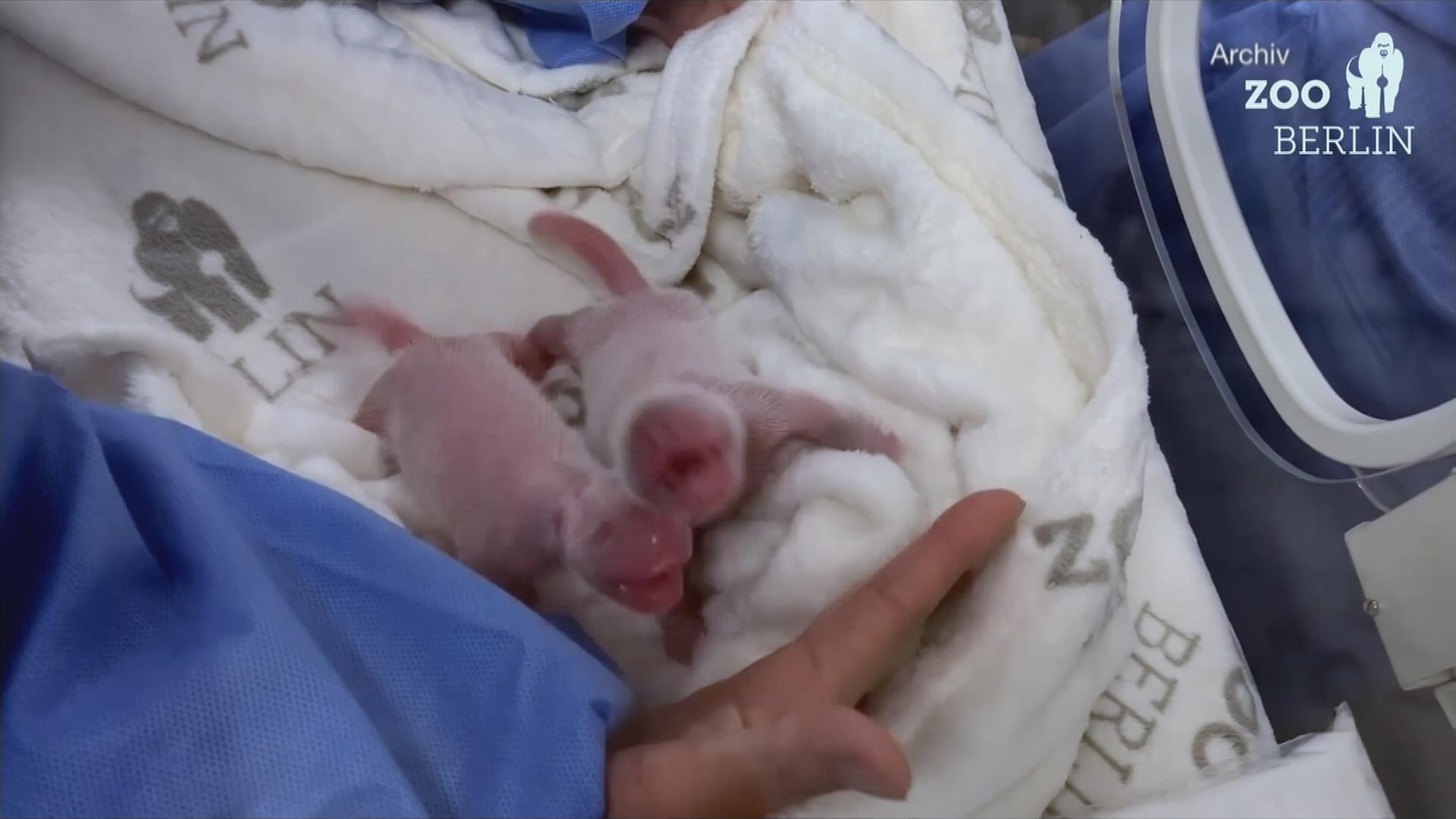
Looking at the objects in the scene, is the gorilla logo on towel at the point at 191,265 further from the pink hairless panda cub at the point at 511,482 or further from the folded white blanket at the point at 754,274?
the pink hairless panda cub at the point at 511,482

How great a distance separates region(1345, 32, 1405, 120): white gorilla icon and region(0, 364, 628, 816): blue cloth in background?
75 centimetres

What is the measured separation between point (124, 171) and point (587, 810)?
2.17ft

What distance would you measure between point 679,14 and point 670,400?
1.53ft

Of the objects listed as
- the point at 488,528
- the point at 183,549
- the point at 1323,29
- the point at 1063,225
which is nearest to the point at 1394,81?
the point at 1323,29

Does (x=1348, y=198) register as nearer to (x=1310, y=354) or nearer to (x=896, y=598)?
(x=1310, y=354)

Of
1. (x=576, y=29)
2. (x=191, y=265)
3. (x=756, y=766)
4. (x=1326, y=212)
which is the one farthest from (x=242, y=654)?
(x=1326, y=212)

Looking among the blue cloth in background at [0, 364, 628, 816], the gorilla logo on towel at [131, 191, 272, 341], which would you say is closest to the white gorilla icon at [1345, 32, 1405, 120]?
the blue cloth in background at [0, 364, 628, 816]

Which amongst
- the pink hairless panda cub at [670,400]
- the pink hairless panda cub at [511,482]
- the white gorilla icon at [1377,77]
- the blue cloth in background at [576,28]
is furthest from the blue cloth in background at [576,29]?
the white gorilla icon at [1377,77]

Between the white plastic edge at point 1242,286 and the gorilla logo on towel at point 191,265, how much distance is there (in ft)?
2.65

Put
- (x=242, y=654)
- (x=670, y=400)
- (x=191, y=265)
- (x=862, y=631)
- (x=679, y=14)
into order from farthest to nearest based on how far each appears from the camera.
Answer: (x=679, y=14) → (x=191, y=265) → (x=670, y=400) → (x=862, y=631) → (x=242, y=654)

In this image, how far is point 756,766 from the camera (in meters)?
0.49

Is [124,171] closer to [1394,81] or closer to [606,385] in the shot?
[606,385]

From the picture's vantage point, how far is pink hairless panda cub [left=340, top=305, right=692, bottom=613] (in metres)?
0.62

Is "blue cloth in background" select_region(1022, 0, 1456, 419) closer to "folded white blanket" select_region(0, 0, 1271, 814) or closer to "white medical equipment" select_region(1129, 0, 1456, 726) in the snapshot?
"white medical equipment" select_region(1129, 0, 1456, 726)
